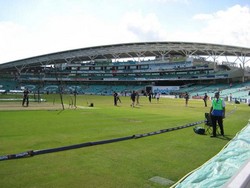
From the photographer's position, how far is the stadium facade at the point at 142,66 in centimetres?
8875

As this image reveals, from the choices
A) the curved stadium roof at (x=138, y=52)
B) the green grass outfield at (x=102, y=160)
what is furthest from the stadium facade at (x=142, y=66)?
the green grass outfield at (x=102, y=160)

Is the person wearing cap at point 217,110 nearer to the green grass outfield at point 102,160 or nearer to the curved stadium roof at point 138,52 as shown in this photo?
the green grass outfield at point 102,160

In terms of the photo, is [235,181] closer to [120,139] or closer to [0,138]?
[120,139]

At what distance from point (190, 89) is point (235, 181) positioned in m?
90.7

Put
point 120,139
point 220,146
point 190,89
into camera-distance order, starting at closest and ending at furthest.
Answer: point 220,146
point 120,139
point 190,89

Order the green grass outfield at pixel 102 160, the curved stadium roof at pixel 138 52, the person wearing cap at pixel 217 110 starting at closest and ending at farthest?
the green grass outfield at pixel 102 160 → the person wearing cap at pixel 217 110 → the curved stadium roof at pixel 138 52

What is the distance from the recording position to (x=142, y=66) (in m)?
109

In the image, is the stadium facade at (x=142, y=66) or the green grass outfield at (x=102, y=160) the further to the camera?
the stadium facade at (x=142, y=66)

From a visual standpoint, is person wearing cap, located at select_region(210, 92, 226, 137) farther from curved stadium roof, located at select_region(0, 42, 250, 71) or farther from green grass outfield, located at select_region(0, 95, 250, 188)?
curved stadium roof, located at select_region(0, 42, 250, 71)

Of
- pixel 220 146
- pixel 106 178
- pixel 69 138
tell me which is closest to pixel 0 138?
pixel 69 138

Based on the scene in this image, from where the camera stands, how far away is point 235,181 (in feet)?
10.6

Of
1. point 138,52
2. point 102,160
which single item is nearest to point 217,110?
point 102,160

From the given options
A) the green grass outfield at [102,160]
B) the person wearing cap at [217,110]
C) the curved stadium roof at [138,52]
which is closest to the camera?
the green grass outfield at [102,160]

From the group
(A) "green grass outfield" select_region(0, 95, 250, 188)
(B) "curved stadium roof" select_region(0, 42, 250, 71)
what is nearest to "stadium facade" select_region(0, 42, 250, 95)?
(B) "curved stadium roof" select_region(0, 42, 250, 71)
